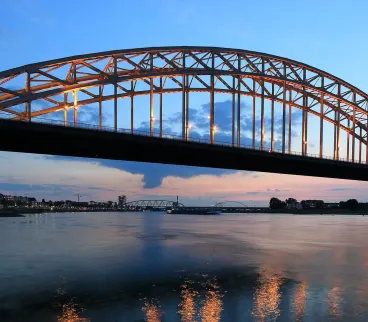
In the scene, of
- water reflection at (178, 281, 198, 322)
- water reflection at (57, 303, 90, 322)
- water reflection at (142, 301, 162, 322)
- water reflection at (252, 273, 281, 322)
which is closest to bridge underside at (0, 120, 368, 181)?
water reflection at (178, 281, 198, 322)

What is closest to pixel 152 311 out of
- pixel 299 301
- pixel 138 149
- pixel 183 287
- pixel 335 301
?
pixel 183 287

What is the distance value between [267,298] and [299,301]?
1121 mm

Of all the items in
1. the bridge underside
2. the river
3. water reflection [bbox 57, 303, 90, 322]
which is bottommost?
the river

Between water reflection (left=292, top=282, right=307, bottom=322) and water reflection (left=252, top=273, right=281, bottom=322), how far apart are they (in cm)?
55

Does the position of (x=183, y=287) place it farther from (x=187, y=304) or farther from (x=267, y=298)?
(x=267, y=298)

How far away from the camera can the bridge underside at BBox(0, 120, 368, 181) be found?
3142 centimetres

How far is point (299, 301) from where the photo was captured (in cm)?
1591

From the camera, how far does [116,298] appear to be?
53.5 ft

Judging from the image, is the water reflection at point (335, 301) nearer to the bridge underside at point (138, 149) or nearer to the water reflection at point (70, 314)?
the water reflection at point (70, 314)

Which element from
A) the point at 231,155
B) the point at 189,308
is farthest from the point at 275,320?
the point at 231,155

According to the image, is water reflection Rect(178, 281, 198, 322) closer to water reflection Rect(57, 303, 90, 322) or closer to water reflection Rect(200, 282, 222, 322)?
water reflection Rect(200, 282, 222, 322)

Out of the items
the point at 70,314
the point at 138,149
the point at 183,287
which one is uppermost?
the point at 138,149

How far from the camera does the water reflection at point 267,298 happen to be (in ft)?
45.8

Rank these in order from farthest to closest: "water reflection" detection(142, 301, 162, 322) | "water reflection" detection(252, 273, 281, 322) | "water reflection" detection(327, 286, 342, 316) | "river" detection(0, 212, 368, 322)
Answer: "water reflection" detection(327, 286, 342, 316), "river" detection(0, 212, 368, 322), "water reflection" detection(252, 273, 281, 322), "water reflection" detection(142, 301, 162, 322)
